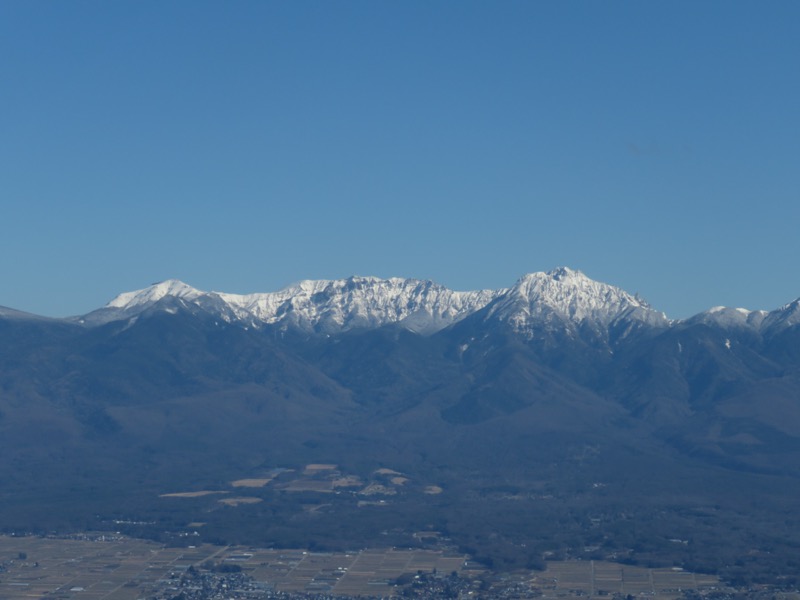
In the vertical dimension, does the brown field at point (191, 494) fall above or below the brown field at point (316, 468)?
below

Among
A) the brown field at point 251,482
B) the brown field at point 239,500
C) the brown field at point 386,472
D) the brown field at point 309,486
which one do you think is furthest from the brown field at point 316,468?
the brown field at point 239,500

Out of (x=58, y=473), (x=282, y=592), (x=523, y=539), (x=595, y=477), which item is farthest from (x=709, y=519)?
(x=58, y=473)

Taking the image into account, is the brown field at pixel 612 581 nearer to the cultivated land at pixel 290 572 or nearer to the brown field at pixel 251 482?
the cultivated land at pixel 290 572

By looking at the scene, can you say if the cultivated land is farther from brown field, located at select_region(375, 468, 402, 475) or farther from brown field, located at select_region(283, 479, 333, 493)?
brown field, located at select_region(375, 468, 402, 475)

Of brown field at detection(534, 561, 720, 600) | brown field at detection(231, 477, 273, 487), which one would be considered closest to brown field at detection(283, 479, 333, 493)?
brown field at detection(231, 477, 273, 487)

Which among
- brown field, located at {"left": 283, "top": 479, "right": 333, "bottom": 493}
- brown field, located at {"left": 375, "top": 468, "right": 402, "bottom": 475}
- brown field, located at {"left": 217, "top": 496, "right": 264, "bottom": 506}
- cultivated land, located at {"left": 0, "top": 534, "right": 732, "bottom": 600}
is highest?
brown field, located at {"left": 375, "top": 468, "right": 402, "bottom": 475}

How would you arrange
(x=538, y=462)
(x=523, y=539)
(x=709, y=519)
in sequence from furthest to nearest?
(x=538, y=462), (x=709, y=519), (x=523, y=539)

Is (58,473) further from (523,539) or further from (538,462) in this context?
(523,539)

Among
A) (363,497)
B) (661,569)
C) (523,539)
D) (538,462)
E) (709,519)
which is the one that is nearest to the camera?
(661,569)
